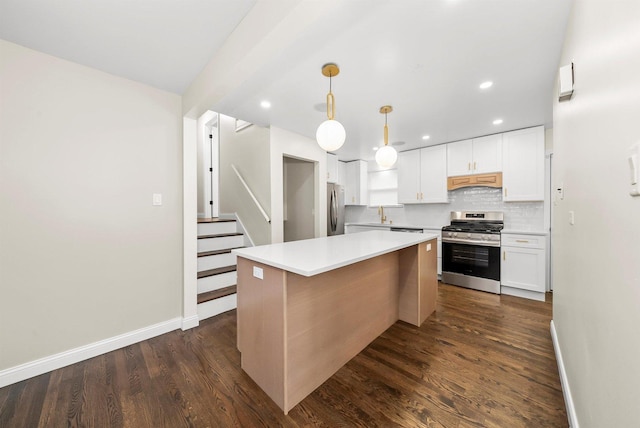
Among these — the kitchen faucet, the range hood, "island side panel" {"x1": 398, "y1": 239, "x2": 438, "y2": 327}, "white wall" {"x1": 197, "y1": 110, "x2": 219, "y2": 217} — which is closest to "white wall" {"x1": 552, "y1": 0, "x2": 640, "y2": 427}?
"island side panel" {"x1": 398, "y1": 239, "x2": 438, "y2": 327}

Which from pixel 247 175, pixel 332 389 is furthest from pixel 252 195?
pixel 332 389

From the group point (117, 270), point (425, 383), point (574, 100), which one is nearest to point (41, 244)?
point (117, 270)

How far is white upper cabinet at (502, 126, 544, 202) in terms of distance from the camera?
135 inches

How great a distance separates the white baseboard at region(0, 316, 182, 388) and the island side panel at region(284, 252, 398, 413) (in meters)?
1.68

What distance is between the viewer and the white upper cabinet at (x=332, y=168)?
511 centimetres

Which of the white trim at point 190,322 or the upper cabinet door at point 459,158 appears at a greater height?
the upper cabinet door at point 459,158

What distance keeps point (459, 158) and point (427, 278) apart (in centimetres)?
249

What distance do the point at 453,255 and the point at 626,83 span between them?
12.0ft

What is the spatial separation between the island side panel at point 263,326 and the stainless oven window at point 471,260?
11.3 ft

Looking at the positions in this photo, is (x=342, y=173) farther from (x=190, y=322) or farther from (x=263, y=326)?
(x=263, y=326)

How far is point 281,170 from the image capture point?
3.58 m

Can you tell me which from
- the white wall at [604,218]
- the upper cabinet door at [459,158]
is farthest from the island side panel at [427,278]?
the upper cabinet door at [459,158]

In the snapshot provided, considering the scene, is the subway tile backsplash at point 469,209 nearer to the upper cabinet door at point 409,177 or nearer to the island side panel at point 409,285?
the upper cabinet door at point 409,177

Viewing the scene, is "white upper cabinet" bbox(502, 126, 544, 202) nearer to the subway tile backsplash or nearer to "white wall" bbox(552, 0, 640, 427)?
the subway tile backsplash
